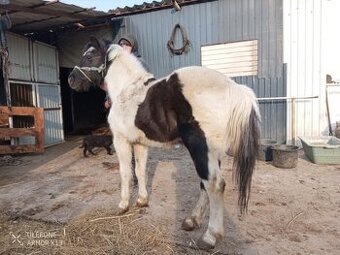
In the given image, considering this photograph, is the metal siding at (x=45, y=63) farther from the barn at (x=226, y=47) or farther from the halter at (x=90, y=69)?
the halter at (x=90, y=69)

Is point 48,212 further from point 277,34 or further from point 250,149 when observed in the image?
point 277,34

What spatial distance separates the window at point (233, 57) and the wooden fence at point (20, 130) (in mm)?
4065

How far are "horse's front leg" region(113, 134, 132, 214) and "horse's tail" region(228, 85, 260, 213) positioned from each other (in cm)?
123

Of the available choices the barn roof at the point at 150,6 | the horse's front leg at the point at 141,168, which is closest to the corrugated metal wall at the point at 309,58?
the barn roof at the point at 150,6

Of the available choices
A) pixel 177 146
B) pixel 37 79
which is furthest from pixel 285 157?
pixel 37 79

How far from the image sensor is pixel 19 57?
774cm

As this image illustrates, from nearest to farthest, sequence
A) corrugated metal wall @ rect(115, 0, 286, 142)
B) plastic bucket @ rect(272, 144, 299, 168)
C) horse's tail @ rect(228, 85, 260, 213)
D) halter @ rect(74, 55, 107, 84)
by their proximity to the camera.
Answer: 1. horse's tail @ rect(228, 85, 260, 213)
2. halter @ rect(74, 55, 107, 84)
3. plastic bucket @ rect(272, 144, 299, 168)
4. corrugated metal wall @ rect(115, 0, 286, 142)

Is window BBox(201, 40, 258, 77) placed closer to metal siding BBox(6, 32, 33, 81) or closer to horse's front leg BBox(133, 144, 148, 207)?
horse's front leg BBox(133, 144, 148, 207)

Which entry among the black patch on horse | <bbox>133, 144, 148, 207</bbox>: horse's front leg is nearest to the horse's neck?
the black patch on horse

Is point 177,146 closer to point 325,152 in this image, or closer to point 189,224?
point 189,224

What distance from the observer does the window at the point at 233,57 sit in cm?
698

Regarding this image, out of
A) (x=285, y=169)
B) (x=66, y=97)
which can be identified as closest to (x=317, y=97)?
(x=285, y=169)

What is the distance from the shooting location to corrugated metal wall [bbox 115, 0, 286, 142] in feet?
22.2

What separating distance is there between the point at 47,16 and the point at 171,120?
5.61 meters
